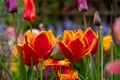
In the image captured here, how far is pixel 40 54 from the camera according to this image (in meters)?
1.17

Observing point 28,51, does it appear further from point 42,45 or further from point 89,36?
point 89,36

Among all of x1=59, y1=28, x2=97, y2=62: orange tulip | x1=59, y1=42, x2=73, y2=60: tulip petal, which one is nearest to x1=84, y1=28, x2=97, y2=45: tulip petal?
x1=59, y1=28, x2=97, y2=62: orange tulip

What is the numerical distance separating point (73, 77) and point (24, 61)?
0.15 meters

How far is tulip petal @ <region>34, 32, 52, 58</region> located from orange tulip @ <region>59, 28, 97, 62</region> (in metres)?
0.04

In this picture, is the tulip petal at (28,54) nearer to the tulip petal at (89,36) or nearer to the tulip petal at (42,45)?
the tulip petal at (42,45)

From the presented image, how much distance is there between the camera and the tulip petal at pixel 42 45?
1.17 metres

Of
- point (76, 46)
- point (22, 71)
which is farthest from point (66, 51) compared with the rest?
point (22, 71)

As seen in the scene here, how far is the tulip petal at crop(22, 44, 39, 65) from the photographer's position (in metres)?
1.17

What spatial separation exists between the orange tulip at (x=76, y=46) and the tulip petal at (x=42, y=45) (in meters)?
0.04

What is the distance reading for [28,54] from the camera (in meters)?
1.21

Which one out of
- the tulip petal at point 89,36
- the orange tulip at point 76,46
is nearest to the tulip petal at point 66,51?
the orange tulip at point 76,46

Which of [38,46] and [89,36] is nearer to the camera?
[38,46]

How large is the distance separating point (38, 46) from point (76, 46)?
4.4 inches

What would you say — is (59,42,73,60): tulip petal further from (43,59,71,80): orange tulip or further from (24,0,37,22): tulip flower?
(24,0,37,22): tulip flower
